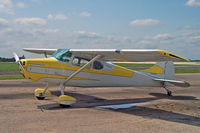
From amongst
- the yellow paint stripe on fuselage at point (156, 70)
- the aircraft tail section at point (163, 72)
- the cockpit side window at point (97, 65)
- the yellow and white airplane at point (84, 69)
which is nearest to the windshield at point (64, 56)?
the yellow and white airplane at point (84, 69)

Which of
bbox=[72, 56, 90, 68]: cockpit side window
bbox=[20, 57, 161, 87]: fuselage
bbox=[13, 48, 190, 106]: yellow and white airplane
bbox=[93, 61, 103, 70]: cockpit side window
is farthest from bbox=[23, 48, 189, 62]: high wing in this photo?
bbox=[20, 57, 161, 87]: fuselage

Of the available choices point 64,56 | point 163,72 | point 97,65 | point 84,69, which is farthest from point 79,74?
point 163,72

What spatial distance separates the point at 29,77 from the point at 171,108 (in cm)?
600

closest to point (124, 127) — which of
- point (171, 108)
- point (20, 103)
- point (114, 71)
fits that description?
point (171, 108)

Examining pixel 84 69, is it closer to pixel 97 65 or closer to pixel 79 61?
pixel 79 61

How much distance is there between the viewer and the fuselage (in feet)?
24.4

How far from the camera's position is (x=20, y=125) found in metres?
4.95

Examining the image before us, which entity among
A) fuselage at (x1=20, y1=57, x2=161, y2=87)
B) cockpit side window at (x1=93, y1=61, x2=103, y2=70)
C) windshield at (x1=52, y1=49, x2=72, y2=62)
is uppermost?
windshield at (x1=52, y1=49, x2=72, y2=62)

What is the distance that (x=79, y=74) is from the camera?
8.14 m

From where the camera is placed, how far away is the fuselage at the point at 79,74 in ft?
24.4

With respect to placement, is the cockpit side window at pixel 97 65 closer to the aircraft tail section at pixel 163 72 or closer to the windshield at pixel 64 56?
the windshield at pixel 64 56

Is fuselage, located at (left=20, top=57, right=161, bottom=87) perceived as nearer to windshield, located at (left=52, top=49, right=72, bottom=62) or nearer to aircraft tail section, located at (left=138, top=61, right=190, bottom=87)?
windshield, located at (left=52, top=49, right=72, bottom=62)

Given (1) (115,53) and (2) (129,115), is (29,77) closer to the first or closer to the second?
(1) (115,53)

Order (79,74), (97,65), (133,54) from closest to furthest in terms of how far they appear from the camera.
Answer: (133,54) < (79,74) < (97,65)
